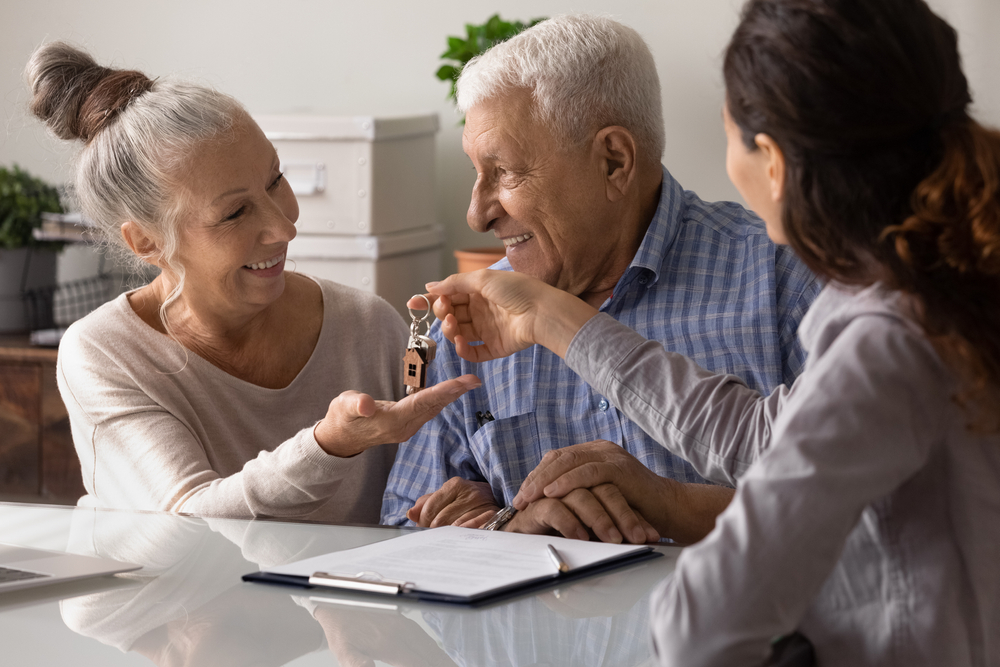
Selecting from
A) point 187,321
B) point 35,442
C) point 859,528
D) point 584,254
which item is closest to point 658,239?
point 584,254

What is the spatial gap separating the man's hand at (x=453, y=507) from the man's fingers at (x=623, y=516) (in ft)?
0.71

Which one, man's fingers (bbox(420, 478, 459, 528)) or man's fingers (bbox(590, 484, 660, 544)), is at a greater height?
man's fingers (bbox(590, 484, 660, 544))

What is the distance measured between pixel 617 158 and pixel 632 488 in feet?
1.97

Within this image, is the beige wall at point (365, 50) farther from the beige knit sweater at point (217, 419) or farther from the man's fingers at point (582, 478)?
the man's fingers at point (582, 478)

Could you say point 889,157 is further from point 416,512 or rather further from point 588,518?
point 416,512

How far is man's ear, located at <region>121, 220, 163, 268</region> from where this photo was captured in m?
1.64

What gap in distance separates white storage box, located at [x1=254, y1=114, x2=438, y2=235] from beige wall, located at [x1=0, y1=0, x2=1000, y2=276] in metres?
0.28

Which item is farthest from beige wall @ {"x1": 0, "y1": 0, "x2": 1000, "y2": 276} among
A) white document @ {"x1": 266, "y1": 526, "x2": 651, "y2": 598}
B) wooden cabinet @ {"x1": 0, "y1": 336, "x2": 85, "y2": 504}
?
white document @ {"x1": 266, "y1": 526, "x2": 651, "y2": 598}

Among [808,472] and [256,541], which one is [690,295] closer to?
[256,541]

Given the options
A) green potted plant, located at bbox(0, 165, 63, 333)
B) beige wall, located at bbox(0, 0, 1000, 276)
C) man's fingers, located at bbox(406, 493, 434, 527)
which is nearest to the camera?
man's fingers, located at bbox(406, 493, 434, 527)

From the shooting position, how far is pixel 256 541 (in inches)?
41.7

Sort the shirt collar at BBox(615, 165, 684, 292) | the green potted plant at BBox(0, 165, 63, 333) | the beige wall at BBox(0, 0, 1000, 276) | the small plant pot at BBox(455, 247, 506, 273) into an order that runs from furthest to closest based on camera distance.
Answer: the green potted plant at BBox(0, 165, 63, 333)
the beige wall at BBox(0, 0, 1000, 276)
the small plant pot at BBox(455, 247, 506, 273)
the shirt collar at BBox(615, 165, 684, 292)

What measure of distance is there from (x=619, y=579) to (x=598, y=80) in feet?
2.88

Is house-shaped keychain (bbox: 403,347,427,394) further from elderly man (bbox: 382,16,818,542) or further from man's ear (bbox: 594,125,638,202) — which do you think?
man's ear (bbox: 594,125,638,202)
